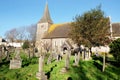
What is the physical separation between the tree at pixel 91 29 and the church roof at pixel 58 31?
2154 centimetres

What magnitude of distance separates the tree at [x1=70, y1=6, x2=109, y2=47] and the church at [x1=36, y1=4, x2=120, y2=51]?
16765 mm

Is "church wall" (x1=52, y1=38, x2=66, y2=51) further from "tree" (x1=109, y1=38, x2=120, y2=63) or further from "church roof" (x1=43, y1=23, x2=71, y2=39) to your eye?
"tree" (x1=109, y1=38, x2=120, y2=63)

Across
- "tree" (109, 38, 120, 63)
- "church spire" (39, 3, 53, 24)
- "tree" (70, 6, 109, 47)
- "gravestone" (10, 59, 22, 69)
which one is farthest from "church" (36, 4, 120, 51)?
"gravestone" (10, 59, 22, 69)

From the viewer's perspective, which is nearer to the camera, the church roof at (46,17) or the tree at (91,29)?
the tree at (91,29)

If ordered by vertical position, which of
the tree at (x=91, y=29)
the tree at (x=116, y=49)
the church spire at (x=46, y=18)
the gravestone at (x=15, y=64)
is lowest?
the gravestone at (x=15, y=64)

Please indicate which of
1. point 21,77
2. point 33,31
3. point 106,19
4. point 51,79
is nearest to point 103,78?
point 51,79

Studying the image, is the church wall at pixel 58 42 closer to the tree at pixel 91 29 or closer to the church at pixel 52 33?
the church at pixel 52 33

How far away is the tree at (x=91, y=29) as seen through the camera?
2897 cm

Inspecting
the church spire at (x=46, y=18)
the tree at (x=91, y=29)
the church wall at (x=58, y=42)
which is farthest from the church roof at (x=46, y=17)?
the tree at (x=91, y=29)

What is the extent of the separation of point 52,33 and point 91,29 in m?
28.5

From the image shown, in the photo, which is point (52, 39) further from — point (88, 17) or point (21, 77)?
point (21, 77)

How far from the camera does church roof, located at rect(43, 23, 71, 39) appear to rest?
53572 mm

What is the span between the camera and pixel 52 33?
186ft

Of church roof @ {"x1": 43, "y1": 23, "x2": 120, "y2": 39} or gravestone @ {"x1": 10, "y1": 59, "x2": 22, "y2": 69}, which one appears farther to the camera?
church roof @ {"x1": 43, "y1": 23, "x2": 120, "y2": 39}
